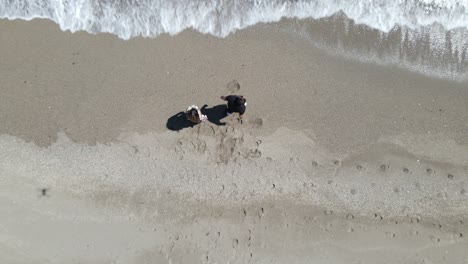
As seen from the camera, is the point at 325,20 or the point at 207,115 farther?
the point at 325,20

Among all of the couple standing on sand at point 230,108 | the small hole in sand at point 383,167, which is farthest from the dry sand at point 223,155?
the couple standing on sand at point 230,108

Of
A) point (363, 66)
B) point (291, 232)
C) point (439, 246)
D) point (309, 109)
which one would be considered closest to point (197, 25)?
point (309, 109)

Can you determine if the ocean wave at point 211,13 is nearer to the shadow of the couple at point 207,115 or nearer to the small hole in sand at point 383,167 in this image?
the shadow of the couple at point 207,115

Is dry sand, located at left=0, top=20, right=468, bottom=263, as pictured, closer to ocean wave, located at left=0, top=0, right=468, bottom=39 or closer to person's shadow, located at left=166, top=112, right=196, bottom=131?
person's shadow, located at left=166, top=112, right=196, bottom=131

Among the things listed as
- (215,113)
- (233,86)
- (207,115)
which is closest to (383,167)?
(233,86)

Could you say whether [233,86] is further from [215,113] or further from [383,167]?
[383,167]

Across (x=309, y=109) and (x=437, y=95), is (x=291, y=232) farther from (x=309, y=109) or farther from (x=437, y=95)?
(x=437, y=95)
